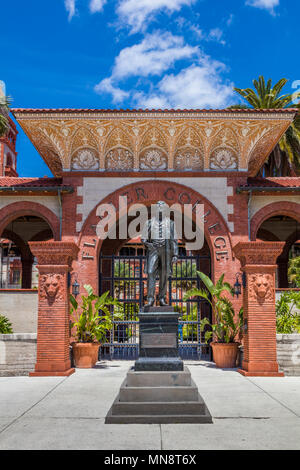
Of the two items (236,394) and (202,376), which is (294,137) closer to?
(202,376)

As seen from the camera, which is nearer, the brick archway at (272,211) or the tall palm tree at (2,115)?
the brick archway at (272,211)

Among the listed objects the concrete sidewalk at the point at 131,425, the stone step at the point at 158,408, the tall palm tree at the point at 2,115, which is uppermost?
the tall palm tree at the point at 2,115

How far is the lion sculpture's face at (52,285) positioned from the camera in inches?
474

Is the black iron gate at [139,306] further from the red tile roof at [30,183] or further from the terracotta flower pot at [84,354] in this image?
the red tile roof at [30,183]

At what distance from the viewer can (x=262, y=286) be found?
12016 mm

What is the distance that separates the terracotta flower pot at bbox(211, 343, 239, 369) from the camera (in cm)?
1349

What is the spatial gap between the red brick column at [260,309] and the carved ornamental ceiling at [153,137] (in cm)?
513

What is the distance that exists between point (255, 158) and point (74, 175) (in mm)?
6570

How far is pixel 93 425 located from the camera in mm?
6805

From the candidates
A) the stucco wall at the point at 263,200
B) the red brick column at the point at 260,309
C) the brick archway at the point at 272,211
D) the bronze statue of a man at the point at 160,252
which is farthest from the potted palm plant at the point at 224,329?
the bronze statue of a man at the point at 160,252

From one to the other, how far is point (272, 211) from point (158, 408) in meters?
10.7

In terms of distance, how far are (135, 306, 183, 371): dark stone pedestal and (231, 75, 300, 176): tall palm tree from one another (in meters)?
23.9

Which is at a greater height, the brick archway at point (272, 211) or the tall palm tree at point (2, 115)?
the tall palm tree at point (2, 115)

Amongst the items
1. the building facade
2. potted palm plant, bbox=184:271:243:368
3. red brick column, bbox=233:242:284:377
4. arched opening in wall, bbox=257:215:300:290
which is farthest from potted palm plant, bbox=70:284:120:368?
arched opening in wall, bbox=257:215:300:290
